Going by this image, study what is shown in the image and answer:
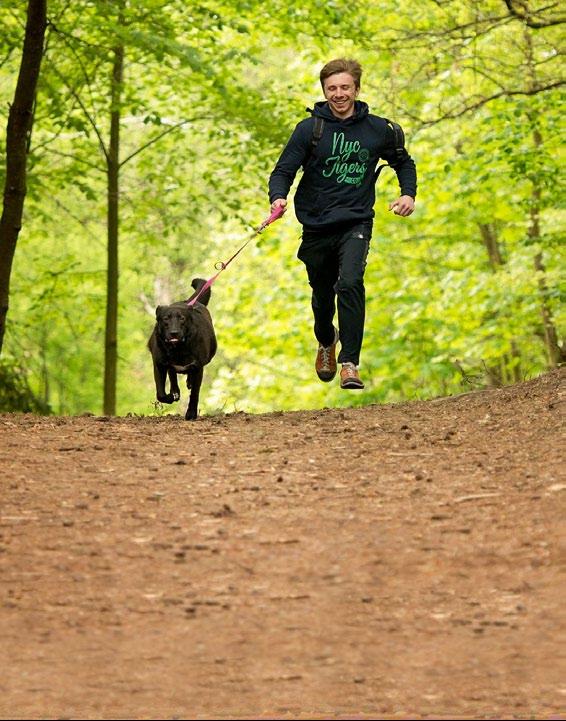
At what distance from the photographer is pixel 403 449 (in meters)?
7.80

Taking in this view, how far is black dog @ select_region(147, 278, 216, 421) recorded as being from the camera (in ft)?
34.2

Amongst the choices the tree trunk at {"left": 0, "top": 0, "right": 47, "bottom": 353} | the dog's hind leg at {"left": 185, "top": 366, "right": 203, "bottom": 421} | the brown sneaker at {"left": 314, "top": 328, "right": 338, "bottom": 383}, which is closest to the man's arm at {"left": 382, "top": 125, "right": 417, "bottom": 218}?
the brown sneaker at {"left": 314, "top": 328, "right": 338, "bottom": 383}

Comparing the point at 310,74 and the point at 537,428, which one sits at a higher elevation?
the point at 310,74

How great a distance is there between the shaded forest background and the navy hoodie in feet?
8.95

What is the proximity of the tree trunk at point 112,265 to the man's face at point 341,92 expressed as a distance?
8801 millimetres

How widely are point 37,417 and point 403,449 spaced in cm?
371

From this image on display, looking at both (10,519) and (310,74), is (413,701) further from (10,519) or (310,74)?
(310,74)

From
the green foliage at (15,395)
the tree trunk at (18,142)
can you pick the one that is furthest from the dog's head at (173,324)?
the green foliage at (15,395)

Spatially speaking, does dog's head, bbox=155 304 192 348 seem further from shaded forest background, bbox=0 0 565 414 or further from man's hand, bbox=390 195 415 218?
man's hand, bbox=390 195 415 218

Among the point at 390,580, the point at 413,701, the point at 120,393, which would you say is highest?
the point at 120,393

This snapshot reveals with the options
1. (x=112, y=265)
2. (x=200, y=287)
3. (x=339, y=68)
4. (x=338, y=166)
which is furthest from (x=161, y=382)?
(x=112, y=265)

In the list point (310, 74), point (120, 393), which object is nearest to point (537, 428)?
point (310, 74)

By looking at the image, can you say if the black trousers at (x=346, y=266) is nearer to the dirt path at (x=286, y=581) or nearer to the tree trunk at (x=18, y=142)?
the dirt path at (x=286, y=581)

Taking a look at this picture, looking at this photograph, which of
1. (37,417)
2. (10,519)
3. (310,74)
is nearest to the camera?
(10,519)
